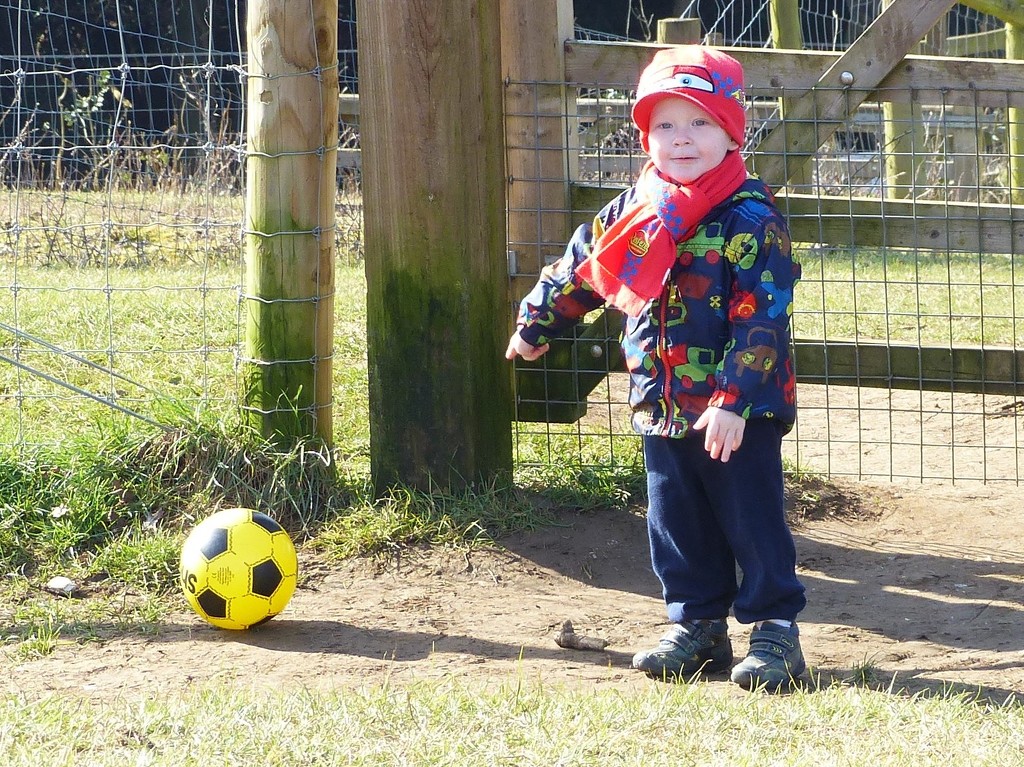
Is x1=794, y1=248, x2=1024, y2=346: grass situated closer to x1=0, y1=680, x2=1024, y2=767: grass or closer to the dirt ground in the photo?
the dirt ground

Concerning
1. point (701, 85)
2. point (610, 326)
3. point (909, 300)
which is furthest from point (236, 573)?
point (909, 300)

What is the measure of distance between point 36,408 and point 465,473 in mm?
2311

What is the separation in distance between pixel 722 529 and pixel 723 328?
0.58 metres

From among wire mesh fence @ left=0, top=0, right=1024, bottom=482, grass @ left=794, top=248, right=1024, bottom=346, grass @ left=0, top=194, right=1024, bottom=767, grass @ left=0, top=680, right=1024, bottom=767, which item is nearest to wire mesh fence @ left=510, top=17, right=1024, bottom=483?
wire mesh fence @ left=0, top=0, right=1024, bottom=482

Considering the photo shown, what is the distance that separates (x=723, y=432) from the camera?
3082mm

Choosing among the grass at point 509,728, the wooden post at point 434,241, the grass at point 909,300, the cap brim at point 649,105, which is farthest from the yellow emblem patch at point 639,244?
the grass at point 909,300

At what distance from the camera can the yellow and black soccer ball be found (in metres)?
3.69

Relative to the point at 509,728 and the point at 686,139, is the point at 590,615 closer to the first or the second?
the point at 509,728

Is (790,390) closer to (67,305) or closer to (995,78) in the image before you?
(995,78)

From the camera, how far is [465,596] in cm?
414

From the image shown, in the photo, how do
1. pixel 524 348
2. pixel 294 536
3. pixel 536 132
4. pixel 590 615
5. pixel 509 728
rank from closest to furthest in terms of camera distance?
1. pixel 509 728
2. pixel 524 348
3. pixel 590 615
4. pixel 294 536
5. pixel 536 132

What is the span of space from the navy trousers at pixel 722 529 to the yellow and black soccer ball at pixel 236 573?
3.73 feet

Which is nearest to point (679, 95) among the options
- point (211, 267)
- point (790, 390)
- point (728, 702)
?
point (790, 390)

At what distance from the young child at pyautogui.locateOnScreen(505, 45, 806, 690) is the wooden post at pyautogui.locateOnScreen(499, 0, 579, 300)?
124 centimetres
